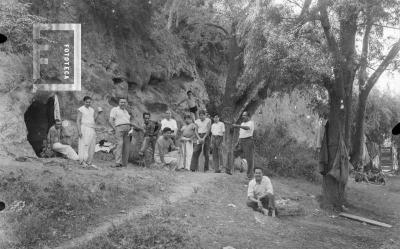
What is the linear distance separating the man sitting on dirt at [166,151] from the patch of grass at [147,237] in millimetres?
4237

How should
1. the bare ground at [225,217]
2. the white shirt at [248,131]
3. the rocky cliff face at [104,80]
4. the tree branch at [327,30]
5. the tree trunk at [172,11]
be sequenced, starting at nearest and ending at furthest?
the bare ground at [225,217] < the tree branch at [327,30] < the rocky cliff face at [104,80] < the white shirt at [248,131] < the tree trunk at [172,11]

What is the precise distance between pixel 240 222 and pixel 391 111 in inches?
→ 650

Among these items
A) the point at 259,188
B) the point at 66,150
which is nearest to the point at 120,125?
the point at 66,150

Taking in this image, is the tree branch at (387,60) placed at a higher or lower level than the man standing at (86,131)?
higher

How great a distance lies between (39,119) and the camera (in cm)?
1208

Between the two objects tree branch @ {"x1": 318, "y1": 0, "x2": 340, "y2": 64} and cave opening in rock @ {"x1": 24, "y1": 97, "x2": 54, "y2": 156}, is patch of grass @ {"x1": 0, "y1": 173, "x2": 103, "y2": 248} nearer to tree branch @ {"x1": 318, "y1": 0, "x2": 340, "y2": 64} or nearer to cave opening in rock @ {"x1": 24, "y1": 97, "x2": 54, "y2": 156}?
cave opening in rock @ {"x1": 24, "y1": 97, "x2": 54, "y2": 156}

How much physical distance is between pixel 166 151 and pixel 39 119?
10.4 feet

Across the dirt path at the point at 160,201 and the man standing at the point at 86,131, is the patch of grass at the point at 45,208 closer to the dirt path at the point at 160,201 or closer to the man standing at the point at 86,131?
the dirt path at the point at 160,201

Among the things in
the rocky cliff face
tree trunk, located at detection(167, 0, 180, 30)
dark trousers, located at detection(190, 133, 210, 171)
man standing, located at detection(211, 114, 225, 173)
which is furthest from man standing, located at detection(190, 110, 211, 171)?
tree trunk, located at detection(167, 0, 180, 30)

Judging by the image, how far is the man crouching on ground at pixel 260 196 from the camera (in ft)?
29.5

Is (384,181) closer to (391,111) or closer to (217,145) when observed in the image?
(391,111)

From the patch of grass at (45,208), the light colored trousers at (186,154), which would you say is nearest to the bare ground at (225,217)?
the patch of grass at (45,208)

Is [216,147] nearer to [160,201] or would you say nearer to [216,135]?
[216,135]

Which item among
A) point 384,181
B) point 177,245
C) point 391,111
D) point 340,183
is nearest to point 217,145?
point 340,183
